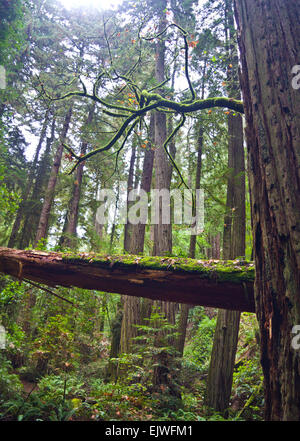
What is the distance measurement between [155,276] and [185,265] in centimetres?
42

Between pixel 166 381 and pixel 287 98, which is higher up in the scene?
pixel 287 98

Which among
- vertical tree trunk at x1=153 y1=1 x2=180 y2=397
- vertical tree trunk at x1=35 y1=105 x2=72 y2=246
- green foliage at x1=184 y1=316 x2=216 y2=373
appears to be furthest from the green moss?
green foliage at x1=184 y1=316 x2=216 y2=373

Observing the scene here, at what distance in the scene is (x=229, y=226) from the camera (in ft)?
24.6

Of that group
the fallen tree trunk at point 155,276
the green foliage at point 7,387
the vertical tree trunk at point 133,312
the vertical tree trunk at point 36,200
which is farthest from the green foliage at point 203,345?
the fallen tree trunk at point 155,276

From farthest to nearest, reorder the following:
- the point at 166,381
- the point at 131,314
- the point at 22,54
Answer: the point at 22,54 < the point at 131,314 < the point at 166,381

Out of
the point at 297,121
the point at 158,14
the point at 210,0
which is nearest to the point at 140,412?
the point at 297,121

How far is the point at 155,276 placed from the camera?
347cm

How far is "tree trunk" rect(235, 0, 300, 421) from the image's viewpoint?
188 centimetres

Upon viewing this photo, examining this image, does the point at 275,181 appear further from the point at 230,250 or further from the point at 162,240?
the point at 162,240

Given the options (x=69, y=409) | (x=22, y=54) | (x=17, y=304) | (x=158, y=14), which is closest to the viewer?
(x=69, y=409)

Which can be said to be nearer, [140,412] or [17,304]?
[140,412]

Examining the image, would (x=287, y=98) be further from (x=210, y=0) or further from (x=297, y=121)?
(x=210, y=0)

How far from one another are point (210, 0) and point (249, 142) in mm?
7254

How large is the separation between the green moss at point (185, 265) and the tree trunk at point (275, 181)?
0.96m
